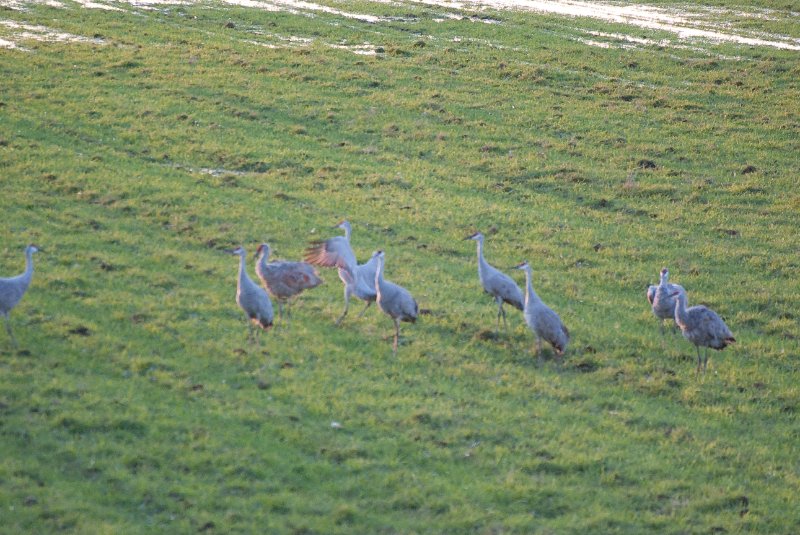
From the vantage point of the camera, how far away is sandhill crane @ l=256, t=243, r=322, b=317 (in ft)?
53.9

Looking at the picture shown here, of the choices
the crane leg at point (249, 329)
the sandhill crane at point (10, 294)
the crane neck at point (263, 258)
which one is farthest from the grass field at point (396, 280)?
the crane neck at point (263, 258)

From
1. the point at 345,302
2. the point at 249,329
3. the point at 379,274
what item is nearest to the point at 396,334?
the point at 379,274

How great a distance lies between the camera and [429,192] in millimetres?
23609

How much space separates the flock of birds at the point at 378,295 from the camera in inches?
599

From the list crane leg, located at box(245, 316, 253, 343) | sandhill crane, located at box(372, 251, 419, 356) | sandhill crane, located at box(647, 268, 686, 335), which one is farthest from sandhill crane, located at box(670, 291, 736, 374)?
crane leg, located at box(245, 316, 253, 343)

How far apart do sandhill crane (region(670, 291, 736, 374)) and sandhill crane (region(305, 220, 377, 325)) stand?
521 cm

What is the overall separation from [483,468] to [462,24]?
34.0m

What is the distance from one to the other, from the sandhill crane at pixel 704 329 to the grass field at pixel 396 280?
1.75ft

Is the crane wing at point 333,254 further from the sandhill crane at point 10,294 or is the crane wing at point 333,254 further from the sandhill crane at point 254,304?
the sandhill crane at point 10,294

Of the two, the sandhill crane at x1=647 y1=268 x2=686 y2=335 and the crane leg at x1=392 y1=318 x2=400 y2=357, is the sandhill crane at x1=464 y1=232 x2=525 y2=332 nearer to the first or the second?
the crane leg at x1=392 y1=318 x2=400 y2=357

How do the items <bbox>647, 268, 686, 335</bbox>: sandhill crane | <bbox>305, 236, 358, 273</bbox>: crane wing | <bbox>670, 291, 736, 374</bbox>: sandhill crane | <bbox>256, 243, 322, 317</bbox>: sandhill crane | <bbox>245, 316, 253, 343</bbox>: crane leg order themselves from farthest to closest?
<bbox>305, 236, 358, 273</bbox>: crane wing, <bbox>647, 268, 686, 335</bbox>: sandhill crane, <bbox>256, 243, 322, 317</bbox>: sandhill crane, <bbox>670, 291, 736, 374</bbox>: sandhill crane, <bbox>245, 316, 253, 343</bbox>: crane leg

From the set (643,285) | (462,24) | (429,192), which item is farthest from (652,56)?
(643,285)

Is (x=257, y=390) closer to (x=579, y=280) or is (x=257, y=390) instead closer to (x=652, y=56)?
(x=579, y=280)

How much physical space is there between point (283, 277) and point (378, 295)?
1.75 metres
